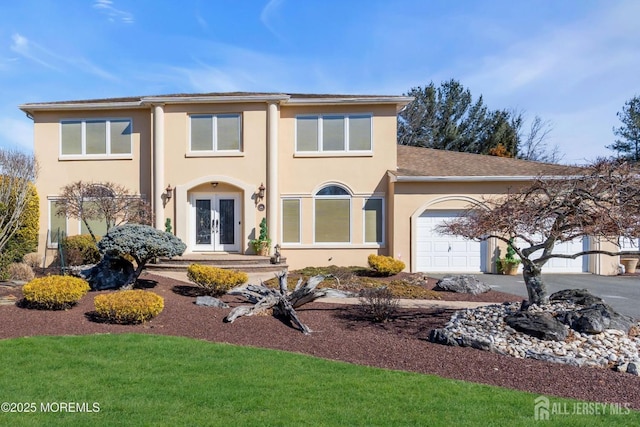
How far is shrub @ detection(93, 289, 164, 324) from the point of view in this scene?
7.20 metres

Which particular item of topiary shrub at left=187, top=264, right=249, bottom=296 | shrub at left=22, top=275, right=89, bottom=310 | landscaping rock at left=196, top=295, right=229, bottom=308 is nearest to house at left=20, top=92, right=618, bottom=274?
topiary shrub at left=187, top=264, right=249, bottom=296

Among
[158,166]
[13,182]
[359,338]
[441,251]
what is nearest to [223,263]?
[158,166]

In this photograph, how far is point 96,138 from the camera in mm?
16297

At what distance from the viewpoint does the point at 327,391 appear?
4516 mm

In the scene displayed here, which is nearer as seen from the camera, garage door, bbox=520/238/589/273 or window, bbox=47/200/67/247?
garage door, bbox=520/238/589/273

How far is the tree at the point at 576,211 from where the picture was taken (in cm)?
629

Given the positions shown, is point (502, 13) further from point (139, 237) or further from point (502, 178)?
point (139, 237)

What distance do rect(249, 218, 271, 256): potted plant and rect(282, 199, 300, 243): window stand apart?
0.80 metres

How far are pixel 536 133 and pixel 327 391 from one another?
3687 cm

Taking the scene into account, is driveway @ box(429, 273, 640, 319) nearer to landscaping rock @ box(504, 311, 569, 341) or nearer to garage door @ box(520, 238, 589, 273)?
garage door @ box(520, 238, 589, 273)

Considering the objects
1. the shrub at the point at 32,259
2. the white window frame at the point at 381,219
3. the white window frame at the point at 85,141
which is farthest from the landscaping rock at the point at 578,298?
the shrub at the point at 32,259

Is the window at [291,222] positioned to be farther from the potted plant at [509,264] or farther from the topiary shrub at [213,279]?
the potted plant at [509,264]

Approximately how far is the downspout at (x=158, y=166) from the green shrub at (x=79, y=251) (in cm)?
228

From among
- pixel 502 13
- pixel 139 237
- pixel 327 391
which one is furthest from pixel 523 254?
pixel 502 13
